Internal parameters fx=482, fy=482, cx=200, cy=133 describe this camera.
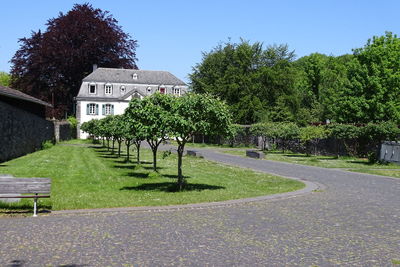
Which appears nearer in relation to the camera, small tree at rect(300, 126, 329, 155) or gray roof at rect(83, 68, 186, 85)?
small tree at rect(300, 126, 329, 155)

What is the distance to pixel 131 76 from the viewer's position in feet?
252

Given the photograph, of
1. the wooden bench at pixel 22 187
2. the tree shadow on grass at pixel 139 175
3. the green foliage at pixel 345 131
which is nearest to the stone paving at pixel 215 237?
the wooden bench at pixel 22 187

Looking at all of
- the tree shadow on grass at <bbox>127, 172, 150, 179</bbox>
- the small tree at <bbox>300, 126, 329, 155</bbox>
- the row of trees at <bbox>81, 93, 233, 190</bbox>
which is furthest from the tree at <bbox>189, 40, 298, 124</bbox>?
the row of trees at <bbox>81, 93, 233, 190</bbox>

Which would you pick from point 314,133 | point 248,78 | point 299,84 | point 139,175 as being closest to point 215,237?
point 139,175

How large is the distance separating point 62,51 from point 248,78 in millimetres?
25316

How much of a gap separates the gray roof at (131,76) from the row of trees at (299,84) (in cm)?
972

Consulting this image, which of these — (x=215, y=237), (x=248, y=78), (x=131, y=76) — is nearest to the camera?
(x=215, y=237)

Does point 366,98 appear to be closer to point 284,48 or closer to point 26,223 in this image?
point 284,48

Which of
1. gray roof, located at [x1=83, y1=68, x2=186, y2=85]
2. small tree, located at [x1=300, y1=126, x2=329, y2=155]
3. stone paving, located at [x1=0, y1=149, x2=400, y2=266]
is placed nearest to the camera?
stone paving, located at [x1=0, y1=149, x2=400, y2=266]

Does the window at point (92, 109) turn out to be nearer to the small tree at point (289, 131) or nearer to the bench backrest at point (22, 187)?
the small tree at point (289, 131)

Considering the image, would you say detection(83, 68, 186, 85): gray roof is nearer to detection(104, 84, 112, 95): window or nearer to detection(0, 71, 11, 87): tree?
detection(104, 84, 112, 95): window

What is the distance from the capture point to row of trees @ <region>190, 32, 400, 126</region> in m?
55.8

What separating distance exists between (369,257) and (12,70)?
6659 cm

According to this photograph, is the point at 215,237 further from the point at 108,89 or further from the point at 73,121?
the point at 108,89
